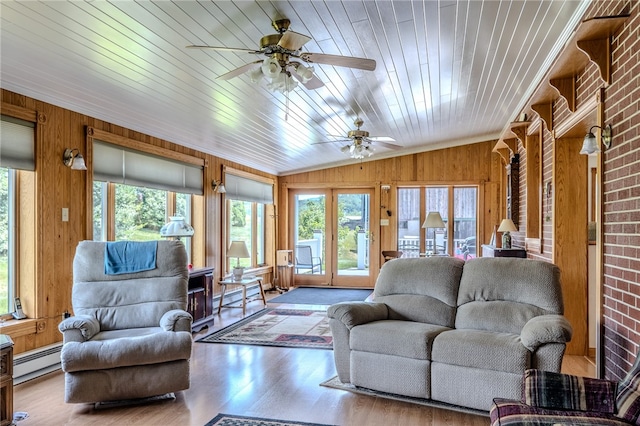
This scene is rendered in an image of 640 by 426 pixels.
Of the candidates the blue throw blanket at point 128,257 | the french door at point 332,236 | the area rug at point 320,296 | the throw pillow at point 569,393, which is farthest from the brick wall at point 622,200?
the french door at point 332,236

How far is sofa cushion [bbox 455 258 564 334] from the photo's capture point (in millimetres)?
3146

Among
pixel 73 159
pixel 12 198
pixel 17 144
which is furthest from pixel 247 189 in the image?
pixel 17 144

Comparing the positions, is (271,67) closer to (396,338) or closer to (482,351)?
(396,338)

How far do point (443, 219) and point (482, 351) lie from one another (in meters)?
5.59

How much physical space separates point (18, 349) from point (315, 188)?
5998 millimetres

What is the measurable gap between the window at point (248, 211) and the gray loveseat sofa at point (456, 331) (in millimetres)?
3790

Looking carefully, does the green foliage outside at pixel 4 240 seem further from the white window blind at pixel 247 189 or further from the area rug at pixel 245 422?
the white window blind at pixel 247 189

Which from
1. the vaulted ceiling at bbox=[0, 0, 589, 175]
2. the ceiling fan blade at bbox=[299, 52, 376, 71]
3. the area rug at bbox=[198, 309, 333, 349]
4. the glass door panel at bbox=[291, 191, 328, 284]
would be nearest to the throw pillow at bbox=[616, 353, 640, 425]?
the ceiling fan blade at bbox=[299, 52, 376, 71]

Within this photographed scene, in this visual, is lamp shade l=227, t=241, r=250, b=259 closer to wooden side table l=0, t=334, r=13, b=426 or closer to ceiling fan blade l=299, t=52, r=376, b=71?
wooden side table l=0, t=334, r=13, b=426

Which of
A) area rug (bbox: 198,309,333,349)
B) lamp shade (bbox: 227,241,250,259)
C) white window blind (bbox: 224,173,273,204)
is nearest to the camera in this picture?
area rug (bbox: 198,309,333,349)

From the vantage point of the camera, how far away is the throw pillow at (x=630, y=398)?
1.84m

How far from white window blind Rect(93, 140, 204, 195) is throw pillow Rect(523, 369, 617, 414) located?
399cm

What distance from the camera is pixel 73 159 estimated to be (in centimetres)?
392

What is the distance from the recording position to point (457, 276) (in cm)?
361
